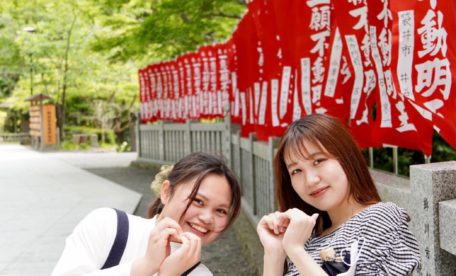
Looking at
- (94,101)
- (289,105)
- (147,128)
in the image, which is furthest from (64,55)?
(289,105)

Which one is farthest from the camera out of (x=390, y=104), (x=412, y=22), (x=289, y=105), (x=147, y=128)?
(x=147, y=128)

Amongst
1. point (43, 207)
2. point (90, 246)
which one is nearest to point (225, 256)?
point (43, 207)

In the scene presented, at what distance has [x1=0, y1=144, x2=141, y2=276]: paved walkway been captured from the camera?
6359mm

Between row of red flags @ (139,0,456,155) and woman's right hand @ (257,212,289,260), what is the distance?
3.74ft

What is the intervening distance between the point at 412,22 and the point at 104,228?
181 cm

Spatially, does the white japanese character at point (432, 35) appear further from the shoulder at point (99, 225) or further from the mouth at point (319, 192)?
the shoulder at point (99, 225)

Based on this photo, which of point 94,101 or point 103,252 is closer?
point 103,252

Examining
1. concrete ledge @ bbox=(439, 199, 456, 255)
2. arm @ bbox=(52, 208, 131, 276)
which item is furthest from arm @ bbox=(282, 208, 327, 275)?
concrete ledge @ bbox=(439, 199, 456, 255)

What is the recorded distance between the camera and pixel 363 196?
6.52ft

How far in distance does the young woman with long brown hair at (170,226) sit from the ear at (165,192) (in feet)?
0.04

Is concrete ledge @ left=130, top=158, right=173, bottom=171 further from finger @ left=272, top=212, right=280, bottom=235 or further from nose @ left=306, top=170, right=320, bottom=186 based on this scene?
finger @ left=272, top=212, right=280, bottom=235

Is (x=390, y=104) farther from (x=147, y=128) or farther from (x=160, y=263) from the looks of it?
(x=147, y=128)

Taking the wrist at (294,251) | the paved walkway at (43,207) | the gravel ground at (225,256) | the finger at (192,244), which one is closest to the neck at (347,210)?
the wrist at (294,251)

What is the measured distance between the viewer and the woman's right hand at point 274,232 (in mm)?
1803
